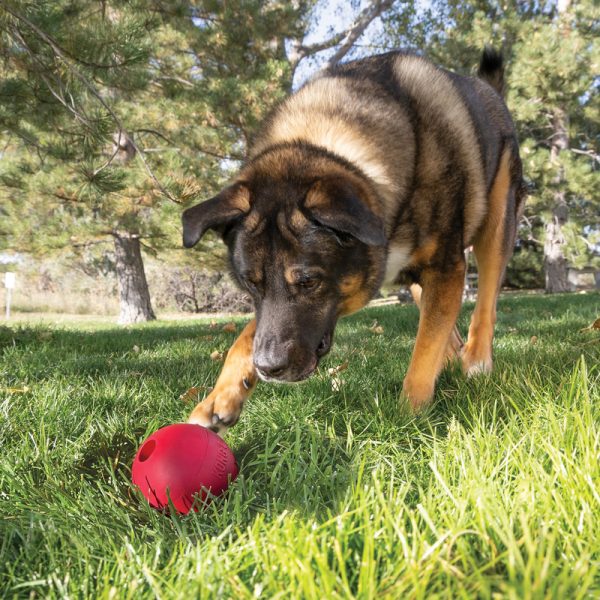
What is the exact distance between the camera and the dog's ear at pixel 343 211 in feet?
6.97

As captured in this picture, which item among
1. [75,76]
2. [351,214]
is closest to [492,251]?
[351,214]

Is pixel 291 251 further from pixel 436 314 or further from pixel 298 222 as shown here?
pixel 436 314

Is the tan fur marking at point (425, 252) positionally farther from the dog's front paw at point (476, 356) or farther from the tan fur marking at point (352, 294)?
the dog's front paw at point (476, 356)

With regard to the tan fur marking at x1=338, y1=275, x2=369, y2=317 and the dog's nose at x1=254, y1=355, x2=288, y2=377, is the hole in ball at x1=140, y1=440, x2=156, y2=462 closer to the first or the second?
the dog's nose at x1=254, y1=355, x2=288, y2=377

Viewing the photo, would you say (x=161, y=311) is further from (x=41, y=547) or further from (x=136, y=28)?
(x=41, y=547)

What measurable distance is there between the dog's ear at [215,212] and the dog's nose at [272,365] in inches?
23.4

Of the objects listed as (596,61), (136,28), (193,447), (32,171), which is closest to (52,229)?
(32,171)

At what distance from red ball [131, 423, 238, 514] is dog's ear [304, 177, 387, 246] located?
94 cm

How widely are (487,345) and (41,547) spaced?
284 centimetres

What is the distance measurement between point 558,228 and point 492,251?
49.0 feet

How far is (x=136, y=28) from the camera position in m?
4.33

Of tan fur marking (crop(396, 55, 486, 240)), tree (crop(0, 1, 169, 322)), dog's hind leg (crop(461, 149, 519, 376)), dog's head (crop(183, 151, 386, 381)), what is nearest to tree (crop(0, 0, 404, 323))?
tree (crop(0, 1, 169, 322))

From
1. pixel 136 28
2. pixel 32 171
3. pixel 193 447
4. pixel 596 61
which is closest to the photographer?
pixel 193 447

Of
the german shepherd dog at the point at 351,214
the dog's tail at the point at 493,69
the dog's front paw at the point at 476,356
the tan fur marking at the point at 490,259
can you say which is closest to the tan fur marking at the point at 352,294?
the german shepherd dog at the point at 351,214
